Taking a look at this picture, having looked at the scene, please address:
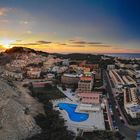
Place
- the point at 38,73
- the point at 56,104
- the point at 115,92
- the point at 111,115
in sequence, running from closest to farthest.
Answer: the point at 111,115 < the point at 56,104 < the point at 115,92 < the point at 38,73

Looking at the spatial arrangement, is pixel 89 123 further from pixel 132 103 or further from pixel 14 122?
pixel 14 122

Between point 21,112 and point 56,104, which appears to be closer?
point 21,112

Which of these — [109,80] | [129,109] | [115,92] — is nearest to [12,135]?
[129,109]

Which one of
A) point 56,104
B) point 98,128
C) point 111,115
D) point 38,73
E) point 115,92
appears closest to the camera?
point 98,128

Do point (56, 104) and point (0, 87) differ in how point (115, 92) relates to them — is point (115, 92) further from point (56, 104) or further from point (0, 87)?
point (0, 87)

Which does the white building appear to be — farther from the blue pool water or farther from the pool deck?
the blue pool water

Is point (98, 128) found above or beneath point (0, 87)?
beneath

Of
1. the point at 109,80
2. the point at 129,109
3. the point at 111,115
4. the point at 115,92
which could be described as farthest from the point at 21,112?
the point at 109,80

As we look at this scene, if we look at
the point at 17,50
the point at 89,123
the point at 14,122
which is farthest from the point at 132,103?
the point at 17,50

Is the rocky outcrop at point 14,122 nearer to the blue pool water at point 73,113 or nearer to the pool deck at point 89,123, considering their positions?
the pool deck at point 89,123
